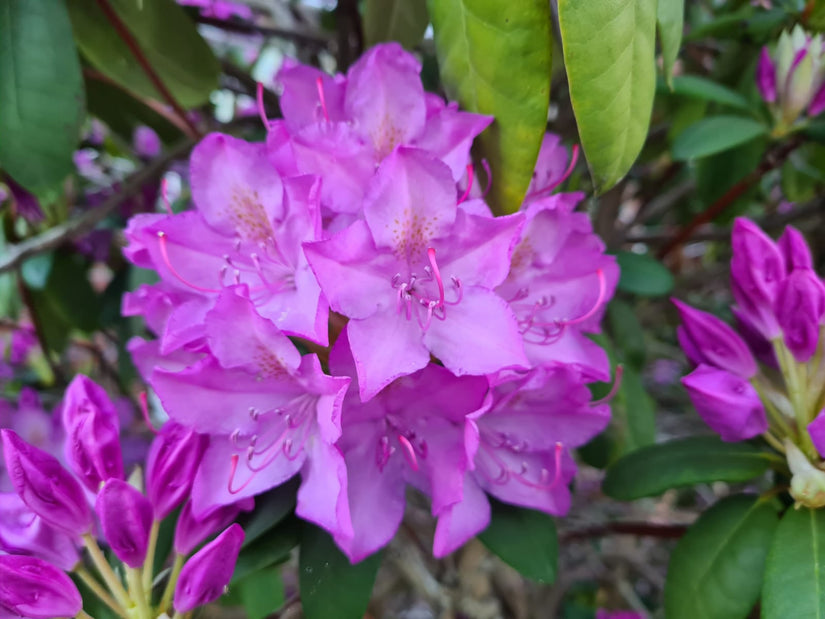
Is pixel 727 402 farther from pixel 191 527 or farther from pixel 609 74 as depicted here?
pixel 191 527

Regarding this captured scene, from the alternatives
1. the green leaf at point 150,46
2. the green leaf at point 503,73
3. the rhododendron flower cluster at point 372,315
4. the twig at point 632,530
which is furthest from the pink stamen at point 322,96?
the twig at point 632,530

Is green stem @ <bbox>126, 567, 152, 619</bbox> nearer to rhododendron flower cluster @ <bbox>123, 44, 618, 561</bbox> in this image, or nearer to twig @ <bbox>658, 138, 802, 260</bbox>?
rhododendron flower cluster @ <bbox>123, 44, 618, 561</bbox>

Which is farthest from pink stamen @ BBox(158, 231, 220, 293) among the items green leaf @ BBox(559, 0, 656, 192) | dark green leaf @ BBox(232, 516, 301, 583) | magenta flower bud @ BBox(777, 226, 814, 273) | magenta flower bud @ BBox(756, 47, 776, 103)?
magenta flower bud @ BBox(756, 47, 776, 103)

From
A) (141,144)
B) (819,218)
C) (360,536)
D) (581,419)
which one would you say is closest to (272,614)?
(360,536)

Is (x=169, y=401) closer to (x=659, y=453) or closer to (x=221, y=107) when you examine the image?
(x=659, y=453)

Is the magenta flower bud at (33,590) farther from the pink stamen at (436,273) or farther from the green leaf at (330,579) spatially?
the pink stamen at (436,273)

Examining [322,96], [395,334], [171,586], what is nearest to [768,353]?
[395,334]
